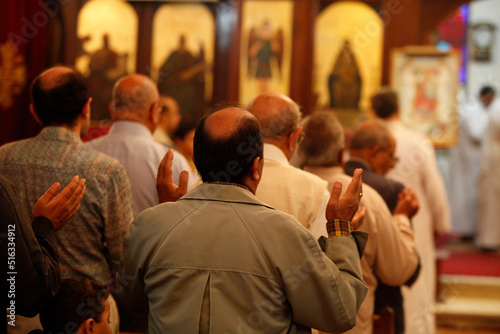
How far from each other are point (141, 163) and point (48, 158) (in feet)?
2.39

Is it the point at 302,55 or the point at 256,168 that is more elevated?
the point at 302,55

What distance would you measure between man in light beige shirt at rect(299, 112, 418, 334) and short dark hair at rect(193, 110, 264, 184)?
107 cm

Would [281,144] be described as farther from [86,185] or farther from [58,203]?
[58,203]

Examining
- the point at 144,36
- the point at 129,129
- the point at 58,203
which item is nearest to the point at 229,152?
the point at 58,203

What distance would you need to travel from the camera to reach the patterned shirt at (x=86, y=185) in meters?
2.73

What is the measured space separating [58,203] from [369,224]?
139cm

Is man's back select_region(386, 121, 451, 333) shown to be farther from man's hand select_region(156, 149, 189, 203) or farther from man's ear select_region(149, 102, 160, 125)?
man's hand select_region(156, 149, 189, 203)

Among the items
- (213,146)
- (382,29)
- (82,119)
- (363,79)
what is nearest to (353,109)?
(363,79)

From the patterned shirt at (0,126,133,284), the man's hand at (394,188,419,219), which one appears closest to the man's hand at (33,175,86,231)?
the patterned shirt at (0,126,133,284)

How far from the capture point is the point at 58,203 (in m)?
2.23

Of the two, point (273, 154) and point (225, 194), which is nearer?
point (225, 194)

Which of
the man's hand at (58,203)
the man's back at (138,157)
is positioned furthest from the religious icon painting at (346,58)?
the man's hand at (58,203)

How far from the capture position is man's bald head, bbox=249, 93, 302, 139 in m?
2.71

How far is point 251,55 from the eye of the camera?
7.60 metres
